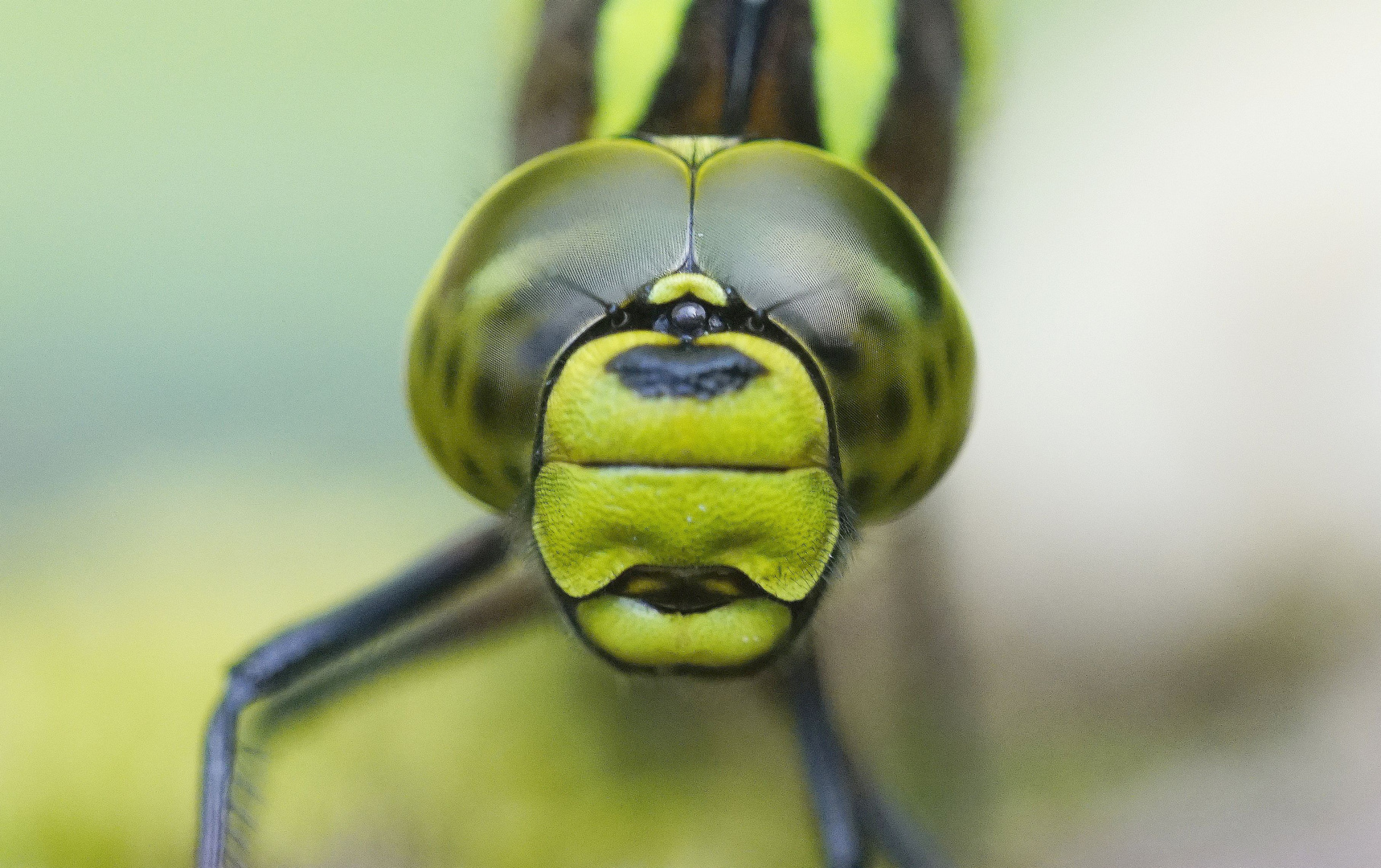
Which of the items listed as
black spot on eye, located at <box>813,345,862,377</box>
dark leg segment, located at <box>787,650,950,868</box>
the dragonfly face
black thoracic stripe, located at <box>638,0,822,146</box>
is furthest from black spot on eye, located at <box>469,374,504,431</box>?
dark leg segment, located at <box>787,650,950,868</box>

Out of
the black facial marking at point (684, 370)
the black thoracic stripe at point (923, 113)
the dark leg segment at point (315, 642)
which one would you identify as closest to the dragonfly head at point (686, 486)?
the black facial marking at point (684, 370)

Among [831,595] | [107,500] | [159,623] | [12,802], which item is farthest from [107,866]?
[831,595]

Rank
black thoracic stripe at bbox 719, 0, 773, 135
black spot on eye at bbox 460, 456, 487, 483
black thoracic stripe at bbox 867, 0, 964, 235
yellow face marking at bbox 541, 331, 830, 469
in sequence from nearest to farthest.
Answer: yellow face marking at bbox 541, 331, 830, 469 < black spot on eye at bbox 460, 456, 487, 483 < black thoracic stripe at bbox 719, 0, 773, 135 < black thoracic stripe at bbox 867, 0, 964, 235

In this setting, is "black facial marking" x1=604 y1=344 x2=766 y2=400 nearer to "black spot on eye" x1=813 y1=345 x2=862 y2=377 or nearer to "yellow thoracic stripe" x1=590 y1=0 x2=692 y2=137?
"black spot on eye" x1=813 y1=345 x2=862 y2=377

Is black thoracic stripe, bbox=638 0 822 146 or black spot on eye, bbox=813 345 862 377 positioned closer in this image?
black spot on eye, bbox=813 345 862 377

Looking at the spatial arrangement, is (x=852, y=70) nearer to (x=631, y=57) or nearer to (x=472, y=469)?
(x=631, y=57)

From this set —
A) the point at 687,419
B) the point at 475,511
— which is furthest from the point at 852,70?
the point at 475,511

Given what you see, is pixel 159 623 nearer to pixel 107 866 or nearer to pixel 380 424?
pixel 107 866

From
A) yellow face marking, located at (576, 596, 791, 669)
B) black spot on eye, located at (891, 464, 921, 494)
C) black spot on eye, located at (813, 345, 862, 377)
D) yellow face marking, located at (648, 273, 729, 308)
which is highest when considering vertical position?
yellow face marking, located at (648, 273, 729, 308)

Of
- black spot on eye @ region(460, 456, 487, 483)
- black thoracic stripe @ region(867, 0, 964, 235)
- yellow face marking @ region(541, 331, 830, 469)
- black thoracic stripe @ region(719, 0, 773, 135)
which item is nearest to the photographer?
yellow face marking @ region(541, 331, 830, 469)
